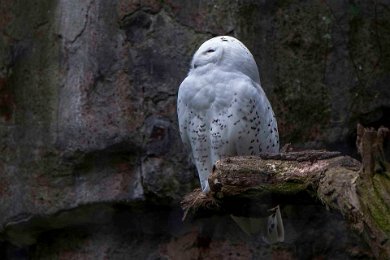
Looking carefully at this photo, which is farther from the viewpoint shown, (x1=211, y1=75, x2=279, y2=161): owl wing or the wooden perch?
(x1=211, y1=75, x2=279, y2=161): owl wing

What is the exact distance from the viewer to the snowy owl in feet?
10.4

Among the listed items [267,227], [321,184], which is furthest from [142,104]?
[321,184]

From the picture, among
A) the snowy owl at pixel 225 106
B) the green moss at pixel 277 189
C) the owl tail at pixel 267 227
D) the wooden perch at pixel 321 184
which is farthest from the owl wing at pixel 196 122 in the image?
the green moss at pixel 277 189

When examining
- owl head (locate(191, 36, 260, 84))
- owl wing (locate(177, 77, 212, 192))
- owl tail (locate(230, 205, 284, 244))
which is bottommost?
owl tail (locate(230, 205, 284, 244))

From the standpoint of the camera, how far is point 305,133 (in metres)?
3.66

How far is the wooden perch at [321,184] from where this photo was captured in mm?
2061

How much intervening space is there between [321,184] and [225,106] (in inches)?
36.4

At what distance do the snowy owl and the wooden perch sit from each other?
279mm

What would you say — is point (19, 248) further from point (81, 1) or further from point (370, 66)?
point (370, 66)

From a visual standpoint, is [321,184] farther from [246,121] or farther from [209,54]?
[209,54]

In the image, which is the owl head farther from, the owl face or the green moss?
the green moss

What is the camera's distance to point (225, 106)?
10.4 ft

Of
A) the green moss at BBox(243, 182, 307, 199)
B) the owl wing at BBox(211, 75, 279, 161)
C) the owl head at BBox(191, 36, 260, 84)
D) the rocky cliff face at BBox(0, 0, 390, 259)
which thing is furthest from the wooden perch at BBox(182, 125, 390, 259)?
the rocky cliff face at BBox(0, 0, 390, 259)

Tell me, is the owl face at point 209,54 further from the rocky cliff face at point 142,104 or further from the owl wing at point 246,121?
the rocky cliff face at point 142,104
